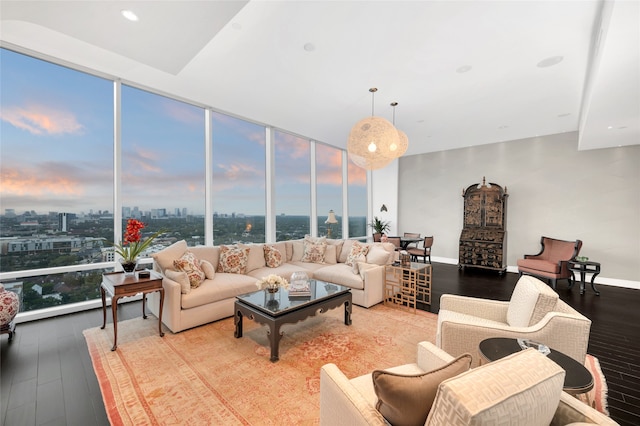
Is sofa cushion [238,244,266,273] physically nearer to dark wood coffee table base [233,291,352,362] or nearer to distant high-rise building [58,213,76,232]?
dark wood coffee table base [233,291,352,362]

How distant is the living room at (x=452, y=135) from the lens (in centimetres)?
295

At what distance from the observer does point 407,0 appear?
2.32 m

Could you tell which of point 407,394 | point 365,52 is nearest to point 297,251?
point 365,52

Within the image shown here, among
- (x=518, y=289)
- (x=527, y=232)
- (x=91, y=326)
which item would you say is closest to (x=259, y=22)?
(x=518, y=289)

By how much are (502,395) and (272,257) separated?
4.10 m

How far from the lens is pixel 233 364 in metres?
2.53

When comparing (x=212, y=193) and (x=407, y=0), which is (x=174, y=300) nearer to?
(x=212, y=193)

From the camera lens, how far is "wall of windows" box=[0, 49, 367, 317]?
3.46m

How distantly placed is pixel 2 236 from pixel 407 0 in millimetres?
5260

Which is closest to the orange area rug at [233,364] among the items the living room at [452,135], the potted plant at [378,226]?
the living room at [452,135]

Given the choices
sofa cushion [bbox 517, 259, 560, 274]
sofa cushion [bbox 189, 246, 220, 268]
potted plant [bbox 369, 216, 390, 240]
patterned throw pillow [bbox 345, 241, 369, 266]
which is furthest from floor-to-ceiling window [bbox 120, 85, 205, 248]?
sofa cushion [bbox 517, 259, 560, 274]

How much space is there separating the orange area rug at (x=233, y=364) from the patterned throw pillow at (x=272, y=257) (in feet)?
4.12

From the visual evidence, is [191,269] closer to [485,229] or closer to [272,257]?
[272,257]

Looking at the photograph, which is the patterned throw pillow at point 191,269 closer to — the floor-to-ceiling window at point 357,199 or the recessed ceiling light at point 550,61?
the recessed ceiling light at point 550,61
